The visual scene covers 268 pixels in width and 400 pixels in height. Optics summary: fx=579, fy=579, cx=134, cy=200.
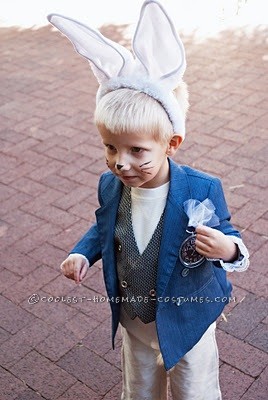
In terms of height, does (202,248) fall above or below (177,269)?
above

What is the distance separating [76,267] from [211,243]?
0.56 m

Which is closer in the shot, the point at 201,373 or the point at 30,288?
the point at 201,373

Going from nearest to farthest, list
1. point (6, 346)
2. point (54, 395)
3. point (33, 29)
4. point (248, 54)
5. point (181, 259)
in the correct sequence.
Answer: point (181, 259)
point (54, 395)
point (6, 346)
point (248, 54)
point (33, 29)

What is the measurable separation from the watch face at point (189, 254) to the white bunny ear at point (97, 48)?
587mm

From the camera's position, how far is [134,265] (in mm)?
1990

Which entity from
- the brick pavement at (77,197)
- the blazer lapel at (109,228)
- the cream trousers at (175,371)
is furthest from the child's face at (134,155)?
the brick pavement at (77,197)

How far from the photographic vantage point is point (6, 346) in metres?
3.04

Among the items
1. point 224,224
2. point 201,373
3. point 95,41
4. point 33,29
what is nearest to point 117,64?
point 95,41

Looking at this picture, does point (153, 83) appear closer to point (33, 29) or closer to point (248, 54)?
point (248, 54)

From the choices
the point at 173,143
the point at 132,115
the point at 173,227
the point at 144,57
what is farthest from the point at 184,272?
the point at 144,57

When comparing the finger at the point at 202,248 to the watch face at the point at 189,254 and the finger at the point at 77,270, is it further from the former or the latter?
the finger at the point at 77,270

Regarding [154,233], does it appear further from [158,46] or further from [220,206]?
[158,46]

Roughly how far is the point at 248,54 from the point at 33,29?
3.35m

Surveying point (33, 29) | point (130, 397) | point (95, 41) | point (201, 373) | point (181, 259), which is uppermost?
point (95, 41)
